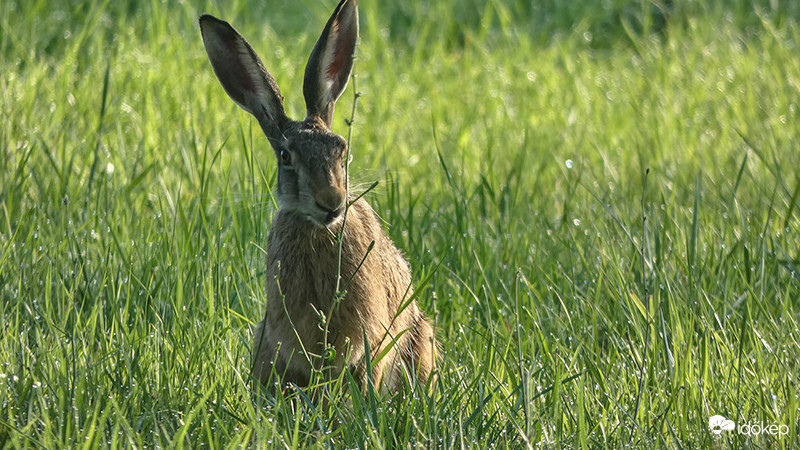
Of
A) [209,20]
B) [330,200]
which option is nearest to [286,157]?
[330,200]

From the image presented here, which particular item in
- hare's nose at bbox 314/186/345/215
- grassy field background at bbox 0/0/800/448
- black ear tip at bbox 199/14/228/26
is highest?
black ear tip at bbox 199/14/228/26

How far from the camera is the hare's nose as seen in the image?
9.96ft

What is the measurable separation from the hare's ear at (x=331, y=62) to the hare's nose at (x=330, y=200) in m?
0.55

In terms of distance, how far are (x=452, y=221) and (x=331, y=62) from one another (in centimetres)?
100

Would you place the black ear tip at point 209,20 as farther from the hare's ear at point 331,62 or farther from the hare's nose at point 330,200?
the hare's nose at point 330,200

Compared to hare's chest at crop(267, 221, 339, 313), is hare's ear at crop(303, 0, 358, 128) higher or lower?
higher

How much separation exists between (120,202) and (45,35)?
104 inches

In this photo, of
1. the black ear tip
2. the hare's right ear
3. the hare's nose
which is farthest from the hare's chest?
the black ear tip

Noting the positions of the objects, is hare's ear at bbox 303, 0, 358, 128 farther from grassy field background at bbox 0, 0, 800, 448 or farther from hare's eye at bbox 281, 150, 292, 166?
grassy field background at bbox 0, 0, 800, 448

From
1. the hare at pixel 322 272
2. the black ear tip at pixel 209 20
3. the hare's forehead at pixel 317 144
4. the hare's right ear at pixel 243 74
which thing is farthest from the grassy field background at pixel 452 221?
the black ear tip at pixel 209 20

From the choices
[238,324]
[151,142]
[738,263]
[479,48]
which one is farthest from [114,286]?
[479,48]

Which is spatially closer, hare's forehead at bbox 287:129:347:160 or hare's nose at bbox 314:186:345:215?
hare's nose at bbox 314:186:345:215

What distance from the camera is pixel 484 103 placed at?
21.7ft

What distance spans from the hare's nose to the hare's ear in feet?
1.81
